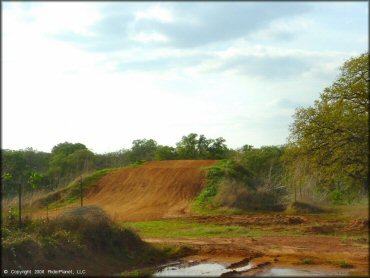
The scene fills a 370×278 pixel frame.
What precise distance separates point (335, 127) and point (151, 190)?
22.5 m

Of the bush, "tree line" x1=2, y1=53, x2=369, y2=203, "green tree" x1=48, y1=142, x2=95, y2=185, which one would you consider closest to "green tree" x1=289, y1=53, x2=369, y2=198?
"tree line" x1=2, y1=53, x2=369, y2=203

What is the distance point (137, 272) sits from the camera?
12539 mm

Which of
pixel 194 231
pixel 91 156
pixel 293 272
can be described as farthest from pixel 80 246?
pixel 91 156

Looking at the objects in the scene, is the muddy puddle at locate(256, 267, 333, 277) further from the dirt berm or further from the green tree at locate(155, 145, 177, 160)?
the green tree at locate(155, 145, 177, 160)

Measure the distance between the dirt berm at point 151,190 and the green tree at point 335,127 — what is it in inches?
531

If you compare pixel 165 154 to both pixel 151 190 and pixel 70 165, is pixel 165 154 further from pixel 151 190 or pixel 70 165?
pixel 151 190

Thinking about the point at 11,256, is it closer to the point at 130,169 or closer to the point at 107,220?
the point at 107,220

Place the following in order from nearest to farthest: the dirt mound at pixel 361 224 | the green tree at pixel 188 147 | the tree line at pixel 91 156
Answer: the dirt mound at pixel 361 224, the tree line at pixel 91 156, the green tree at pixel 188 147

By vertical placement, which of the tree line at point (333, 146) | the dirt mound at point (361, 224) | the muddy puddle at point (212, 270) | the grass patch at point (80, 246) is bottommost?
the muddy puddle at point (212, 270)

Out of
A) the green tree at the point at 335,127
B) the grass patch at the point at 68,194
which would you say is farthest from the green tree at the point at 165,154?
the green tree at the point at 335,127

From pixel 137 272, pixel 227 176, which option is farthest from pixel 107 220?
pixel 227 176

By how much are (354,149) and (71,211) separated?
8769 millimetres

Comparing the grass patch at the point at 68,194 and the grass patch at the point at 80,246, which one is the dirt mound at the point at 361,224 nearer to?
the grass patch at the point at 80,246

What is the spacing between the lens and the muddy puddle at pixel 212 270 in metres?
11.6
